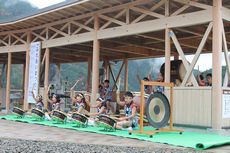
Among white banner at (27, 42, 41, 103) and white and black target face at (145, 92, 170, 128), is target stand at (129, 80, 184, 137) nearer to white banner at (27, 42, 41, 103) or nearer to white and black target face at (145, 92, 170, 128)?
white and black target face at (145, 92, 170, 128)

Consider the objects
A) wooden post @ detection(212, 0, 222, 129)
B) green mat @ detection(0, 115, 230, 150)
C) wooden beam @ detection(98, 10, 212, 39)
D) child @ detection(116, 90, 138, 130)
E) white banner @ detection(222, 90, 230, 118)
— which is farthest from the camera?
wooden beam @ detection(98, 10, 212, 39)

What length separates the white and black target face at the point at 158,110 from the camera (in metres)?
9.02

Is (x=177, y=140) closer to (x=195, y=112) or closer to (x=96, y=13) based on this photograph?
(x=195, y=112)

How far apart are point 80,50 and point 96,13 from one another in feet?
20.2

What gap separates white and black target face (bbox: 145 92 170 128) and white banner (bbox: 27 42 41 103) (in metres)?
7.74

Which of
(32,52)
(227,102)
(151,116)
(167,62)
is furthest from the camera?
(32,52)

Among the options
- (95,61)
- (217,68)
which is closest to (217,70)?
(217,68)

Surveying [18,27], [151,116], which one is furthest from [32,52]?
[151,116]

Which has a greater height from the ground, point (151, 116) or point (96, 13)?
point (96, 13)

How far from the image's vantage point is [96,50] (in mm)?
12984

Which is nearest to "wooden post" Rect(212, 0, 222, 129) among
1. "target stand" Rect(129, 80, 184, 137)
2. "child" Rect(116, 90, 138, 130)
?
"target stand" Rect(129, 80, 184, 137)

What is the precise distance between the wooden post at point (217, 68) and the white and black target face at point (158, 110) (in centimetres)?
121

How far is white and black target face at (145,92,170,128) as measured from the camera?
9016 mm

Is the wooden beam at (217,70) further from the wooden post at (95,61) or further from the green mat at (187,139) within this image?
the wooden post at (95,61)
